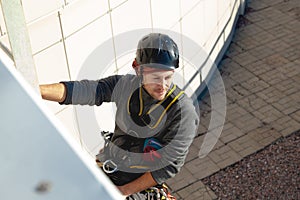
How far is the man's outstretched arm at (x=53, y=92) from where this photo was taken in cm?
383

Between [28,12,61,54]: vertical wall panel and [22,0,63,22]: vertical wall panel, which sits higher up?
[22,0,63,22]: vertical wall panel

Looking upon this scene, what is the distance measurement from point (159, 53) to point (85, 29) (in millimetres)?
2332

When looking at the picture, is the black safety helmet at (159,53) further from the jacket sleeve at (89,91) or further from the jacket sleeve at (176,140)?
the jacket sleeve at (89,91)

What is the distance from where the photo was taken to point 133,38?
7.07m

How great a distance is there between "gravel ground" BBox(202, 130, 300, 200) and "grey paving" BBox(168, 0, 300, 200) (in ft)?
0.44

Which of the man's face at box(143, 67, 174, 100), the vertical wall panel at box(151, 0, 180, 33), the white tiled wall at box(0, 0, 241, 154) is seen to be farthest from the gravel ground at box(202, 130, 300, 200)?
the man's face at box(143, 67, 174, 100)

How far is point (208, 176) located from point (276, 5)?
6393 millimetres

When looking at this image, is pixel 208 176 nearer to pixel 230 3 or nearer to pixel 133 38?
pixel 133 38

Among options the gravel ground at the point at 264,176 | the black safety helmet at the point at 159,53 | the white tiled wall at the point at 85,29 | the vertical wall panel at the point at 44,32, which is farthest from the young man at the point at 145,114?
the gravel ground at the point at 264,176

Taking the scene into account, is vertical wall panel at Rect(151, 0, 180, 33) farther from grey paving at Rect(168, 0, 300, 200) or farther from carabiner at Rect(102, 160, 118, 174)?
carabiner at Rect(102, 160, 118, 174)

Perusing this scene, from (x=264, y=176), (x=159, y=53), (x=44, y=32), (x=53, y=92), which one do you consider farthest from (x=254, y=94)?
(x=53, y=92)

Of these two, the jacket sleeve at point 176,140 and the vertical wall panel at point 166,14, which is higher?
the jacket sleeve at point 176,140

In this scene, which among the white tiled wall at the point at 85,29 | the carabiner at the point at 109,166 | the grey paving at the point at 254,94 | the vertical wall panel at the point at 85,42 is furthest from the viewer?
the grey paving at the point at 254,94

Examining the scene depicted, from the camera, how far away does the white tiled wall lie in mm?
5352
